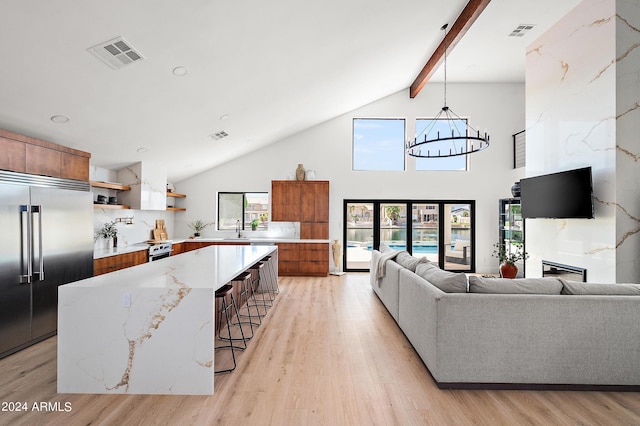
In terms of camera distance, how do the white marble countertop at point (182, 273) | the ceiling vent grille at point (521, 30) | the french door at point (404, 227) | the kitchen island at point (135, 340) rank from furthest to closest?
the french door at point (404, 227) → the ceiling vent grille at point (521, 30) → the white marble countertop at point (182, 273) → the kitchen island at point (135, 340)

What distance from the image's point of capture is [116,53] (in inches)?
109

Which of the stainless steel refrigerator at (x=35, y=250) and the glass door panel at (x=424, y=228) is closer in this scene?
the stainless steel refrigerator at (x=35, y=250)

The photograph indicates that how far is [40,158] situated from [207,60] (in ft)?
6.76

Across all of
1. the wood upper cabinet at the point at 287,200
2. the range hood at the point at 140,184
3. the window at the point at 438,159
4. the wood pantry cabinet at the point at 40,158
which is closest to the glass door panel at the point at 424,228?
the window at the point at 438,159

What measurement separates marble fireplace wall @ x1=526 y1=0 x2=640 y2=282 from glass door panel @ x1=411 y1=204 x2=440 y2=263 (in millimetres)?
2822

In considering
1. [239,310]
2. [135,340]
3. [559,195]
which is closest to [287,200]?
[239,310]

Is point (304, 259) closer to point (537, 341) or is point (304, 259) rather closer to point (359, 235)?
point (359, 235)

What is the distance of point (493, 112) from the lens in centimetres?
741

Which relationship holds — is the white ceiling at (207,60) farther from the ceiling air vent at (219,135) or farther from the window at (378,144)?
the window at (378,144)

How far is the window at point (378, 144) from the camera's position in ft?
24.8

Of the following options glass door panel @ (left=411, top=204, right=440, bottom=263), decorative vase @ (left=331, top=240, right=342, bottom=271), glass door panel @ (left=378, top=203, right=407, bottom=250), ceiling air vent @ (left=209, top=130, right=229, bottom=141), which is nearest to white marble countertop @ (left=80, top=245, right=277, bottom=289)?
ceiling air vent @ (left=209, top=130, right=229, bottom=141)

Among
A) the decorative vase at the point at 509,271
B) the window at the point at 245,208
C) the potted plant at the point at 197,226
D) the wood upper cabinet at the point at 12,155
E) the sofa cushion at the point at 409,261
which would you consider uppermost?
the wood upper cabinet at the point at 12,155

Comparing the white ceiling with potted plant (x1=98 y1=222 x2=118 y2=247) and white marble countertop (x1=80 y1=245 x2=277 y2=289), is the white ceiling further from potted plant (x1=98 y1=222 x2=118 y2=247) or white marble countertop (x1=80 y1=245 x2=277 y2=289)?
white marble countertop (x1=80 y1=245 x2=277 y2=289)

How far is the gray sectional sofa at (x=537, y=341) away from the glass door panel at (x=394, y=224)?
5.00m
